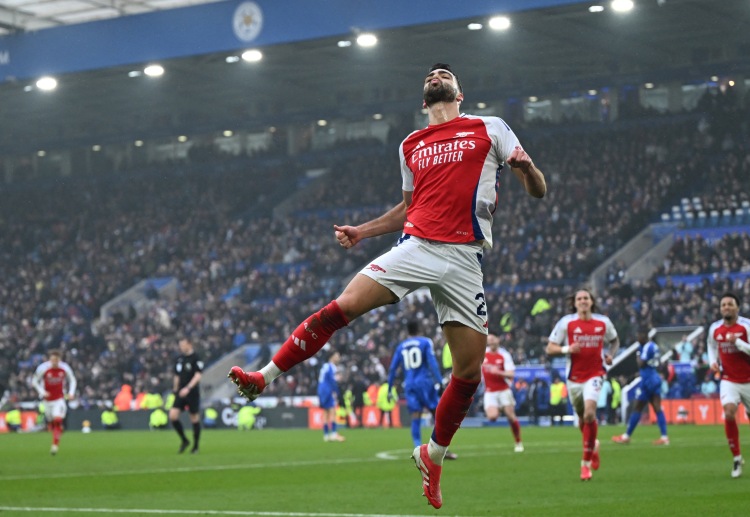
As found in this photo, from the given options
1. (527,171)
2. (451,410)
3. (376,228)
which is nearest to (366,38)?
(376,228)

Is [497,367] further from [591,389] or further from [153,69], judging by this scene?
[153,69]

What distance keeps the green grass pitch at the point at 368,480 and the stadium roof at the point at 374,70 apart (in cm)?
1416

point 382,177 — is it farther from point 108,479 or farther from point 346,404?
point 108,479

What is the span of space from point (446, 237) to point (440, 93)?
0.88m

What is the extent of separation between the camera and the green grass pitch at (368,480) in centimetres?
1189

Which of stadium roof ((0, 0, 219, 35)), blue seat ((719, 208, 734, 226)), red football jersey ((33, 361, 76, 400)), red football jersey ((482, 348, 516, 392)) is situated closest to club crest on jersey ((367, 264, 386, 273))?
red football jersey ((482, 348, 516, 392))

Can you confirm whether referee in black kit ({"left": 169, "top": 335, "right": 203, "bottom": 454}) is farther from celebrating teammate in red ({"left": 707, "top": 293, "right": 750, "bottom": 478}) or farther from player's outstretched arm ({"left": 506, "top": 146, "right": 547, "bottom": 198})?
player's outstretched arm ({"left": 506, "top": 146, "right": 547, "bottom": 198})

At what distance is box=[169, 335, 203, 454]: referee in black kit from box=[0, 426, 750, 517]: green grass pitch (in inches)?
17.5

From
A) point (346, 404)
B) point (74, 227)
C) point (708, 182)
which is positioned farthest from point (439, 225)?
point (74, 227)

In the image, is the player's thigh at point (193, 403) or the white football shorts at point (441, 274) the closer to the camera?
the white football shorts at point (441, 274)

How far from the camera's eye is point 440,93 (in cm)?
743

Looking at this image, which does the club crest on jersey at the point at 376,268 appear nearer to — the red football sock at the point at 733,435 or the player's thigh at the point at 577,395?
the red football sock at the point at 733,435

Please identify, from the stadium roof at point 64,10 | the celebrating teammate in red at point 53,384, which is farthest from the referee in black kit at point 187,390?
the stadium roof at point 64,10

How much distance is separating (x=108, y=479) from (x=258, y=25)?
61.0ft
